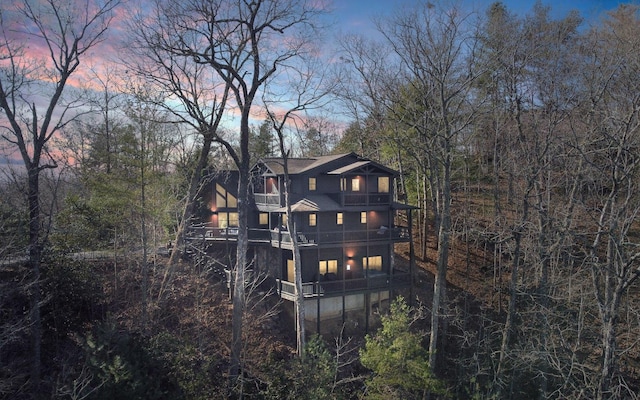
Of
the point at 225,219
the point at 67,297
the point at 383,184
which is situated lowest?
the point at 67,297

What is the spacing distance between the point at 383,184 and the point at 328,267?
5.72 meters

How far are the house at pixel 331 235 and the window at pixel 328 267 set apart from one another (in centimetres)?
5

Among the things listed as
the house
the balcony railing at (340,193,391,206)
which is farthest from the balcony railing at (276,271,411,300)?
the balcony railing at (340,193,391,206)

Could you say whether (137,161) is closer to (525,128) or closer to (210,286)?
(210,286)

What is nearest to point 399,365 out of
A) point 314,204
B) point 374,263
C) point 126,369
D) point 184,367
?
point 184,367

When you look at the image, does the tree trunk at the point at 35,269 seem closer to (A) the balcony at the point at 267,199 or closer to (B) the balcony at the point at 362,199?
(A) the balcony at the point at 267,199

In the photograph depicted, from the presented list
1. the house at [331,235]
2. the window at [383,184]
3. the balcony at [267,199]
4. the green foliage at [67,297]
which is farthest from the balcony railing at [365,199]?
the green foliage at [67,297]

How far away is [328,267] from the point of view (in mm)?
21078

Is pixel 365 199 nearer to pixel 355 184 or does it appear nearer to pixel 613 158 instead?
pixel 355 184

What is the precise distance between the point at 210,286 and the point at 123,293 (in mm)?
3909

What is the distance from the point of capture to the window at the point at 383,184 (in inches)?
883

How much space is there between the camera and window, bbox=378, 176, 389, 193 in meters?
22.4

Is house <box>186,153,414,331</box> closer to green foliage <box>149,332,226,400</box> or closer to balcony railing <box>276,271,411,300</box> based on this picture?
balcony railing <box>276,271,411,300</box>

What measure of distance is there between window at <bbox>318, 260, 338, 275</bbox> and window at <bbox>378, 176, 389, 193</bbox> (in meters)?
4.91
